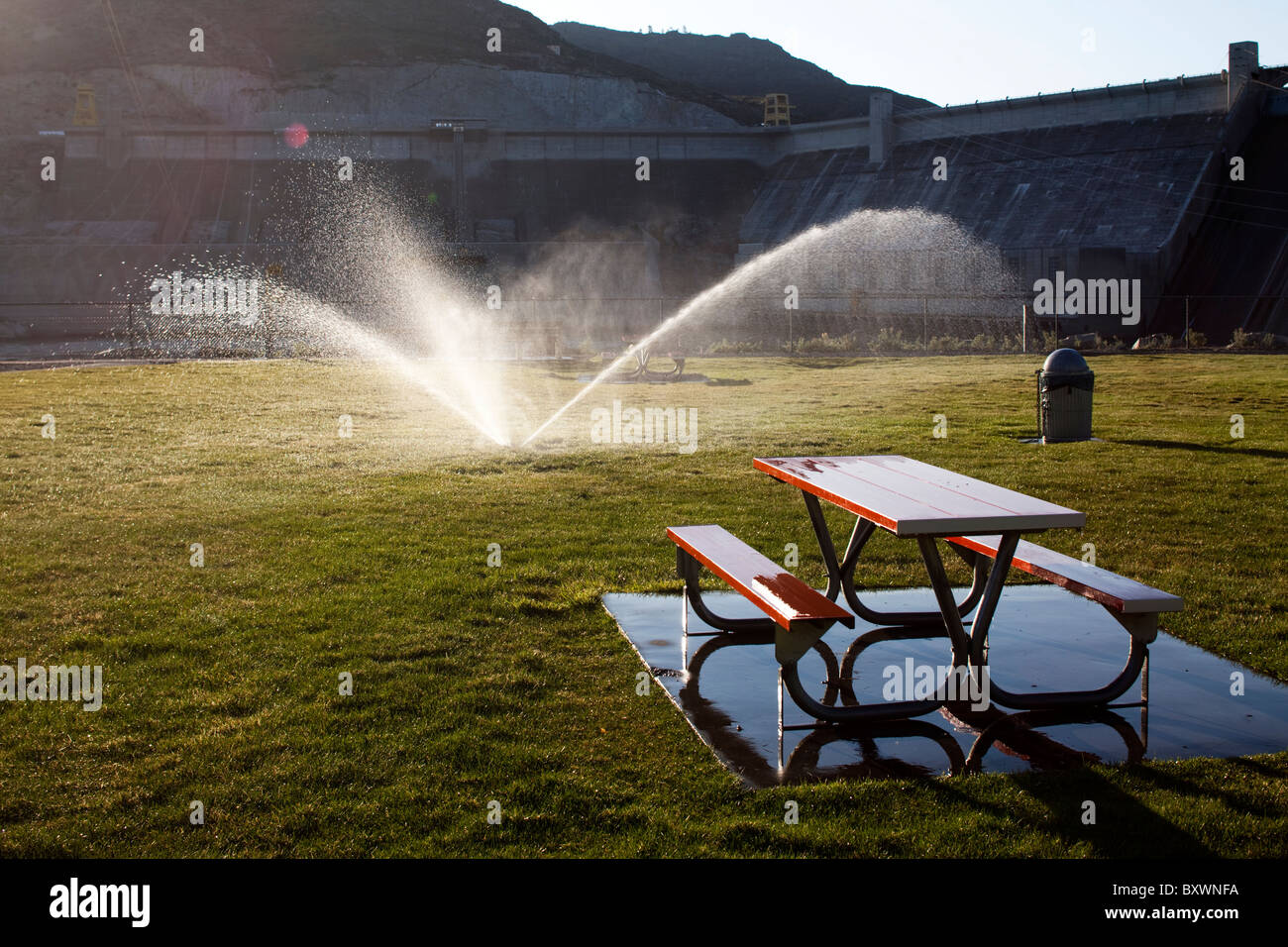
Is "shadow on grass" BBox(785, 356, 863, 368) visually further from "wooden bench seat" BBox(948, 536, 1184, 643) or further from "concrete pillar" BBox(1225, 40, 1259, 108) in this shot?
"concrete pillar" BBox(1225, 40, 1259, 108)

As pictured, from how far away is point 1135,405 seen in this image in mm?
19719

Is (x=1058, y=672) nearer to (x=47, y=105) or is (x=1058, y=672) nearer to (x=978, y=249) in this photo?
(x=978, y=249)

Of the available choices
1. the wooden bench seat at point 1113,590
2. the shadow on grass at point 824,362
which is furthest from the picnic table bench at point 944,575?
the shadow on grass at point 824,362

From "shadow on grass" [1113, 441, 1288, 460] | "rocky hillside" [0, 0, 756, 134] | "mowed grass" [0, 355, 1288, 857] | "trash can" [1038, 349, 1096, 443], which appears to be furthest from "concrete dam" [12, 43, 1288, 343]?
"mowed grass" [0, 355, 1288, 857]

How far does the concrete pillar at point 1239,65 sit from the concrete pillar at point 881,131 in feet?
57.3

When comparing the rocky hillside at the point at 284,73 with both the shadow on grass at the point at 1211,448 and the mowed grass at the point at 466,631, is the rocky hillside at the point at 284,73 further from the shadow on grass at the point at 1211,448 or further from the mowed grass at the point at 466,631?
the shadow on grass at the point at 1211,448

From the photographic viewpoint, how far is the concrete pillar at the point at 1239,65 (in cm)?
4962

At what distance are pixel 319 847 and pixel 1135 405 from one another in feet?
59.0

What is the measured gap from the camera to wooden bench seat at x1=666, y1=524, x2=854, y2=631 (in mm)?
5514

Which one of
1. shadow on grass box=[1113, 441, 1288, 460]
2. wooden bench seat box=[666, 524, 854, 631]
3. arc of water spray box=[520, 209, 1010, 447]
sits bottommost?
wooden bench seat box=[666, 524, 854, 631]

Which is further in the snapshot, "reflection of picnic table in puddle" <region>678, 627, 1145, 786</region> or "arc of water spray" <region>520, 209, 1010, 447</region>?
"arc of water spray" <region>520, 209, 1010, 447</region>

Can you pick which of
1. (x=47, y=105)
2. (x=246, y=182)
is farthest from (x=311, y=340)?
(x=47, y=105)

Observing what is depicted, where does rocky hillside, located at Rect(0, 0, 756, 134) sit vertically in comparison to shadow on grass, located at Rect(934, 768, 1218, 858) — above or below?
above

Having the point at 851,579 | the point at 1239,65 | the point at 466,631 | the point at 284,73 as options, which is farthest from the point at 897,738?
the point at 284,73
